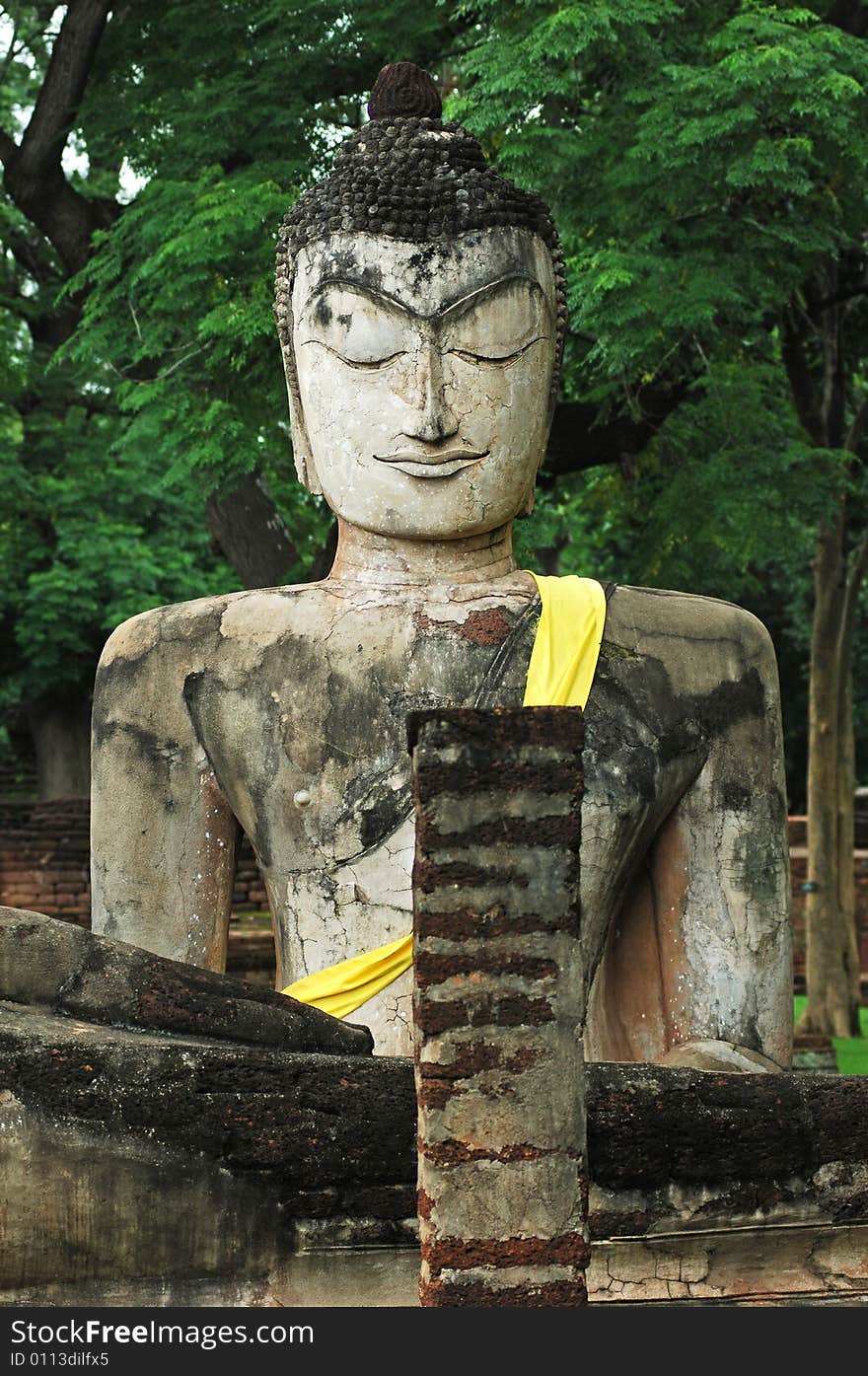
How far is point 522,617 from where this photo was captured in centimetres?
593

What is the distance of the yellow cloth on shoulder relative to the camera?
5.60 metres

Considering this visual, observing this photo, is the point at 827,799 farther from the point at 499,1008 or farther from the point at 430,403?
the point at 499,1008

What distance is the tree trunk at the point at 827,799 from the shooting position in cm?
1573

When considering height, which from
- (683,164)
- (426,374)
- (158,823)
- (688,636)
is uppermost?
(683,164)

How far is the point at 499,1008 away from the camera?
3.85 m

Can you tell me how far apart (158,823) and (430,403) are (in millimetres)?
1296

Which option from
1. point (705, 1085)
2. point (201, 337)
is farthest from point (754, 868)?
point (201, 337)

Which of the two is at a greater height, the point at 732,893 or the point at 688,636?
the point at 688,636

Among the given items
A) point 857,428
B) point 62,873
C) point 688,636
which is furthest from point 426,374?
point 62,873

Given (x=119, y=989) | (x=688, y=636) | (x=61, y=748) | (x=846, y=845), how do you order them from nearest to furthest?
1. (x=119, y=989)
2. (x=688, y=636)
3. (x=846, y=845)
4. (x=61, y=748)

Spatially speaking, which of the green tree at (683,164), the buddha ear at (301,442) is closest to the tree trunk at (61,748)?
the green tree at (683,164)

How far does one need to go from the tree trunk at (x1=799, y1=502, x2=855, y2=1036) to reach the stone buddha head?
9.83 meters

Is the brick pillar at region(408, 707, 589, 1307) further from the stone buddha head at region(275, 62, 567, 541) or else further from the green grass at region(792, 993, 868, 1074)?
the green grass at region(792, 993, 868, 1074)

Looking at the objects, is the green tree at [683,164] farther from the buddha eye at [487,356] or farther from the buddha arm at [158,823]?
the buddha arm at [158,823]
